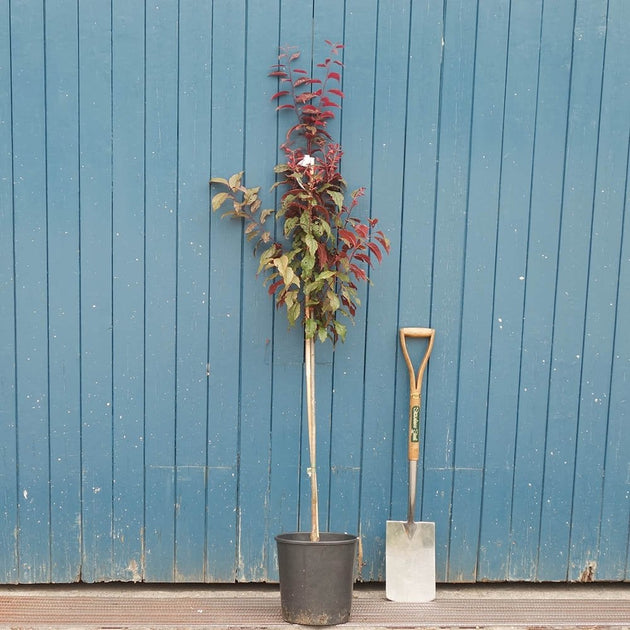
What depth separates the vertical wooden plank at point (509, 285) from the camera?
10.8ft

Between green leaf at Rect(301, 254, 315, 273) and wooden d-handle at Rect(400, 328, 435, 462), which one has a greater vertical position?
green leaf at Rect(301, 254, 315, 273)

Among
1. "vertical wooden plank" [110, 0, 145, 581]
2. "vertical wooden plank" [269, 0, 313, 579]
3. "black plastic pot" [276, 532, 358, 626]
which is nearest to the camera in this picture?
"black plastic pot" [276, 532, 358, 626]

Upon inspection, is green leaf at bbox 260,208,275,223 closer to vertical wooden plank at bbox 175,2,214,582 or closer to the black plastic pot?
vertical wooden plank at bbox 175,2,214,582

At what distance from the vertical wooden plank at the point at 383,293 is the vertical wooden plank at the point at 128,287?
3.03 ft

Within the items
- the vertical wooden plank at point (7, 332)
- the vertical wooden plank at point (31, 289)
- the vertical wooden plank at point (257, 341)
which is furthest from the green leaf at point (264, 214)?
the vertical wooden plank at point (7, 332)

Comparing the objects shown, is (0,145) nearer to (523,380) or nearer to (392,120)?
(392,120)

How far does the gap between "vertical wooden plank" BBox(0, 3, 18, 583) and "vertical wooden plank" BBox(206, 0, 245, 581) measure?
0.79m

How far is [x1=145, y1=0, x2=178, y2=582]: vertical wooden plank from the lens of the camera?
128 inches

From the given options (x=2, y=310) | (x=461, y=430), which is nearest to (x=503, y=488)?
(x=461, y=430)

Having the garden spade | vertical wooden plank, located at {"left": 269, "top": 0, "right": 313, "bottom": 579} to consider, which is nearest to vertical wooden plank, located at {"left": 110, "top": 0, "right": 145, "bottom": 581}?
vertical wooden plank, located at {"left": 269, "top": 0, "right": 313, "bottom": 579}

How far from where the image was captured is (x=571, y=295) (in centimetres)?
340

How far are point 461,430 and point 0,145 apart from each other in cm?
218

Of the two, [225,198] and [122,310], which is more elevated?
[225,198]

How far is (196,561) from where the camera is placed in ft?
11.2
